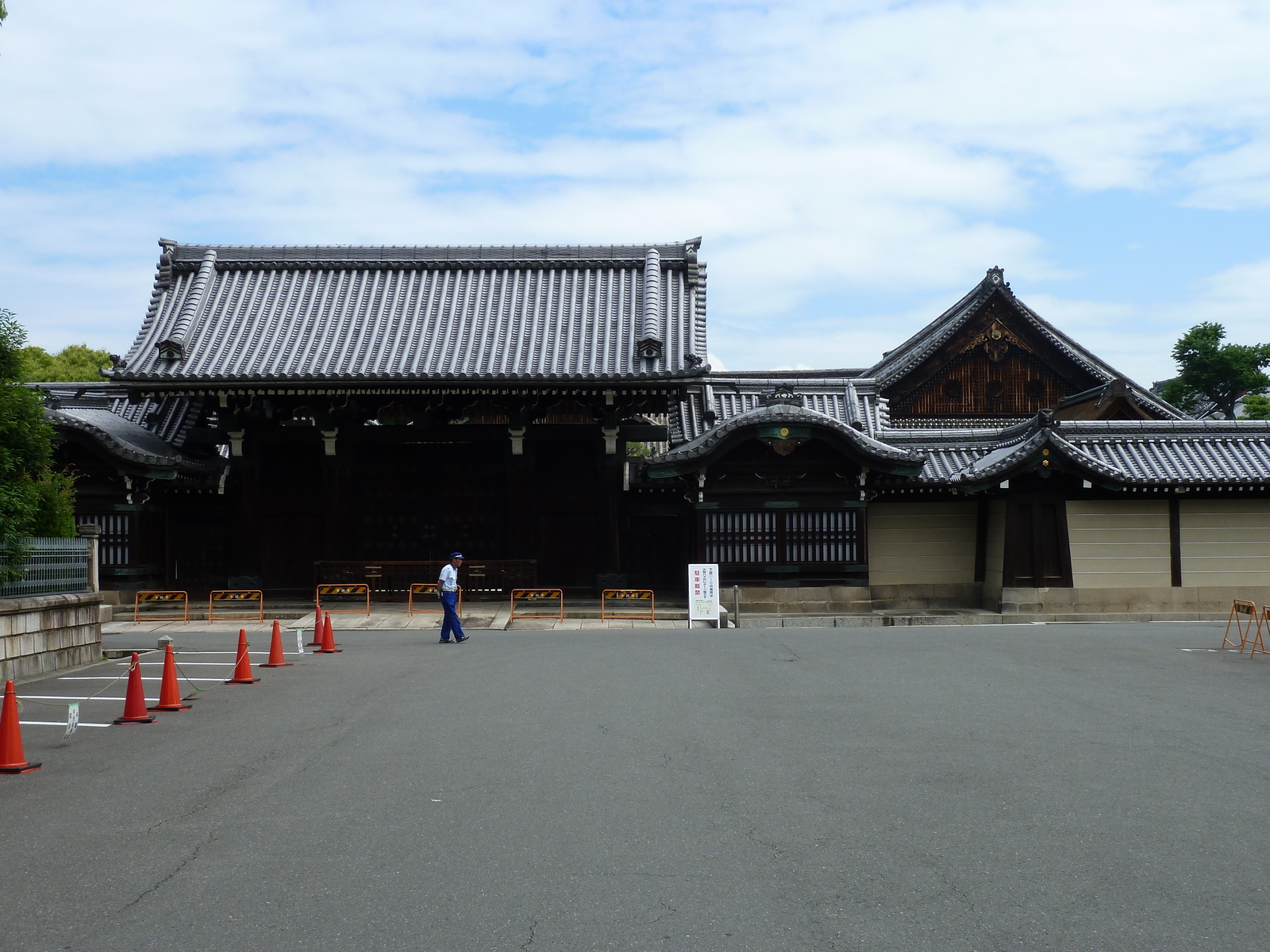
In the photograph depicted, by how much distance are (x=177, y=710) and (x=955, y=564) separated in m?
19.2

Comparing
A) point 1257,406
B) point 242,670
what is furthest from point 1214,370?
point 242,670

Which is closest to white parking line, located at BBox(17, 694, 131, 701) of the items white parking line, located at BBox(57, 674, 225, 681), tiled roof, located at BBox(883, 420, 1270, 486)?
white parking line, located at BBox(57, 674, 225, 681)

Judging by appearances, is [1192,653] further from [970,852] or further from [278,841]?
[278,841]

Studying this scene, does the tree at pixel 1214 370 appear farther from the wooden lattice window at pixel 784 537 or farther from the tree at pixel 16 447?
the tree at pixel 16 447

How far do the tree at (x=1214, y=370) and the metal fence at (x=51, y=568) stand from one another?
4845cm

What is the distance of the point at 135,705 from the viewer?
10594 mm

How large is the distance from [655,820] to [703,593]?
1465 centimetres

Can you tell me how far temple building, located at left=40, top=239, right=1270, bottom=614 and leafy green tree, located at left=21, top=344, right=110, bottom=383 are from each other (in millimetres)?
21079

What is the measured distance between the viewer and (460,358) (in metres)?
24.3

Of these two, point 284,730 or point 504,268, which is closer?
point 284,730

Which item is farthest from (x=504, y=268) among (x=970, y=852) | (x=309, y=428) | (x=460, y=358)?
(x=970, y=852)

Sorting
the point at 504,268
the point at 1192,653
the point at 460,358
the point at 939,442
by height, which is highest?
the point at 504,268

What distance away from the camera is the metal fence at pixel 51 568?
44.5 ft

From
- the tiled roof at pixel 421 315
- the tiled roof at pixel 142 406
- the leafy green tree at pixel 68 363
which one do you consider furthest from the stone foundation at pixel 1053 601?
the leafy green tree at pixel 68 363
